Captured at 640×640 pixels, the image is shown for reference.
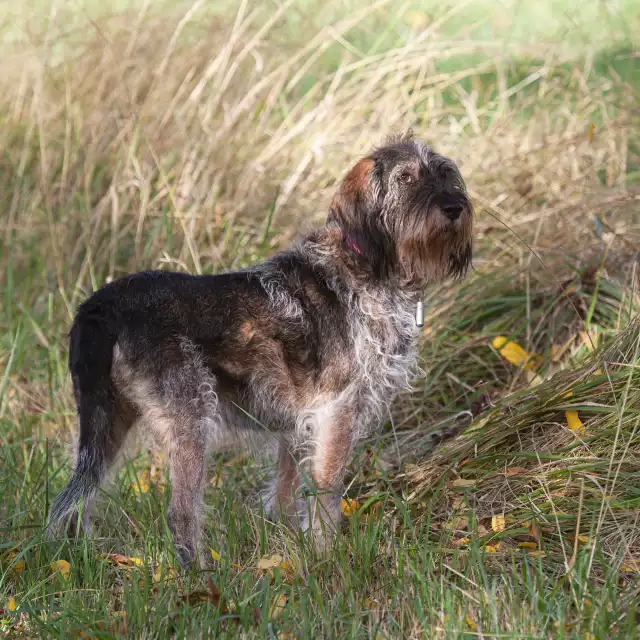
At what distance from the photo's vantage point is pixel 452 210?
387cm

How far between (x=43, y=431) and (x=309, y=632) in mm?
2682

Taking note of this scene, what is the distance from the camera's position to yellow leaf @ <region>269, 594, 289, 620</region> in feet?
10.3

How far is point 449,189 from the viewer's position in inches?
156

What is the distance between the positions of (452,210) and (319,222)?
242cm

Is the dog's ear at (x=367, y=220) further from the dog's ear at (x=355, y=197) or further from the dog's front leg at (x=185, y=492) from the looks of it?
the dog's front leg at (x=185, y=492)

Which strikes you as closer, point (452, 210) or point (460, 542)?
point (460, 542)

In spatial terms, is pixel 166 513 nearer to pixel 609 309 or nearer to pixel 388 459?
pixel 388 459

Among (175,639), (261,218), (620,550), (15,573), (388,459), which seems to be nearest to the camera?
(175,639)

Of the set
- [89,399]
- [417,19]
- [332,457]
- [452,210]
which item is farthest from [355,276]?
[417,19]

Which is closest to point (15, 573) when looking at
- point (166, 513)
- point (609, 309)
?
point (166, 513)

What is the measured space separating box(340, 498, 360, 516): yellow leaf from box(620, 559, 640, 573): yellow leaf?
1162mm

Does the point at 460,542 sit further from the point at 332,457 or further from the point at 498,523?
the point at 332,457

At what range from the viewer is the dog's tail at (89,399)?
3.64 metres

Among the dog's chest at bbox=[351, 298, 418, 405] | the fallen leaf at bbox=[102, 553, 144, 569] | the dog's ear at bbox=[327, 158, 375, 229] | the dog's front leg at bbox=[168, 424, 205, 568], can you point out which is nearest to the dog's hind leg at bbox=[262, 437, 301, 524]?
the dog's chest at bbox=[351, 298, 418, 405]
